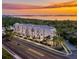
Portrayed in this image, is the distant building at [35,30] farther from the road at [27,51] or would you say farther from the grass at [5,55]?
the grass at [5,55]

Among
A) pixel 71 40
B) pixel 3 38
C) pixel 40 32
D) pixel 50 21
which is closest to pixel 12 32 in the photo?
pixel 3 38

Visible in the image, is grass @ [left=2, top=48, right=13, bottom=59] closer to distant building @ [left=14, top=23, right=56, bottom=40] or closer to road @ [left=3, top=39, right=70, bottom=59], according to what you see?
road @ [left=3, top=39, right=70, bottom=59]

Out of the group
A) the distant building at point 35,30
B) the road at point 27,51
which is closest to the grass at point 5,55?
the road at point 27,51

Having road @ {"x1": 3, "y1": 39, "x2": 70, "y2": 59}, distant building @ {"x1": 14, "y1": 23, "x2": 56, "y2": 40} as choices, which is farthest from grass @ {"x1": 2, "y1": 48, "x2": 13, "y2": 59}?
distant building @ {"x1": 14, "y1": 23, "x2": 56, "y2": 40}

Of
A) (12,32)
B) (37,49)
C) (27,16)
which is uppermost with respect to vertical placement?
(27,16)

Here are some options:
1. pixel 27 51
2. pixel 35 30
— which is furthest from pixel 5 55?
pixel 35 30

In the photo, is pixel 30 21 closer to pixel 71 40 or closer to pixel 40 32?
pixel 40 32
